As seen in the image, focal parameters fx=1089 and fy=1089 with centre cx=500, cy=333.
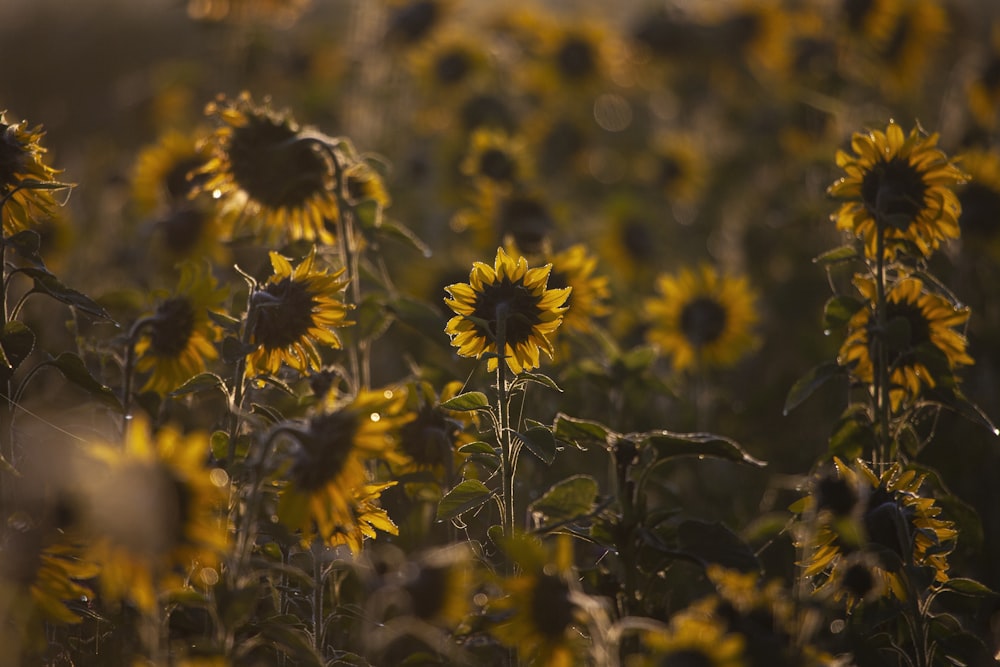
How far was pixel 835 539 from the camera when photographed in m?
2.31

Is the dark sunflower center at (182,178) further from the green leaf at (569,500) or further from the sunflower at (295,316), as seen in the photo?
the green leaf at (569,500)

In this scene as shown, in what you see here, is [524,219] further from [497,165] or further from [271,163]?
[271,163]

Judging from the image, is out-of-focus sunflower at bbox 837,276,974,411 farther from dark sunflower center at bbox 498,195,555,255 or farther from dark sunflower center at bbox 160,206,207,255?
dark sunflower center at bbox 160,206,207,255

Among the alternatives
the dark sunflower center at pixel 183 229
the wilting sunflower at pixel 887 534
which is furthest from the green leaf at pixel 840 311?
the dark sunflower center at pixel 183 229

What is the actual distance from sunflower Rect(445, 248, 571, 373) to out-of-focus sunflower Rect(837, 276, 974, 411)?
0.79 metres

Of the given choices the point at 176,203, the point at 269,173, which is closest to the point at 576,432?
the point at 269,173

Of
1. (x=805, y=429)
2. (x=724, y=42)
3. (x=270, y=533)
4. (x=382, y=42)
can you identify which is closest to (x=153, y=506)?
(x=270, y=533)

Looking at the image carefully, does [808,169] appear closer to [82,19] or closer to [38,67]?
[38,67]

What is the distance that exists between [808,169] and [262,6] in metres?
3.20

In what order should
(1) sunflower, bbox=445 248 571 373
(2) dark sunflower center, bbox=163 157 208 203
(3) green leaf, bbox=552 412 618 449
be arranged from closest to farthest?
1. (3) green leaf, bbox=552 412 618 449
2. (1) sunflower, bbox=445 248 571 373
3. (2) dark sunflower center, bbox=163 157 208 203

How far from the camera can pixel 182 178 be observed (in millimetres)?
4316

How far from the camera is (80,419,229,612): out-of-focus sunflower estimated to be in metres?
1.61

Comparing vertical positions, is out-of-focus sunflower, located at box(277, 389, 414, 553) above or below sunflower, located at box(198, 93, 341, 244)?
below

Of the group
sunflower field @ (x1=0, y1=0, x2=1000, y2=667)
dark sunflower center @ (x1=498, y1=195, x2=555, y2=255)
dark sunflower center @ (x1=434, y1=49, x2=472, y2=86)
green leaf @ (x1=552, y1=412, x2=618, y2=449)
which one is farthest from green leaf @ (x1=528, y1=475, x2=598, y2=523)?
dark sunflower center @ (x1=434, y1=49, x2=472, y2=86)
